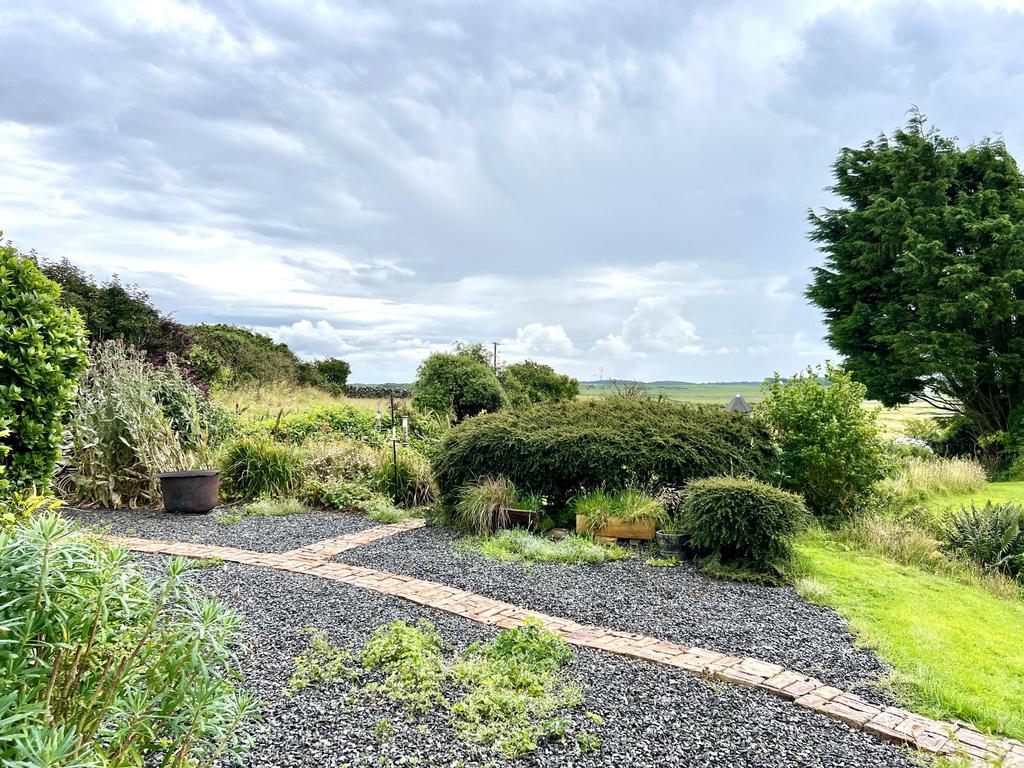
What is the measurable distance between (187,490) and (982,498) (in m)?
11.3

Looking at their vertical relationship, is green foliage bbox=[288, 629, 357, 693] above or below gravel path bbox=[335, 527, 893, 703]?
above

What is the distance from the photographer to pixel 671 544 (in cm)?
570

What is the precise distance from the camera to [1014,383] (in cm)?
1534

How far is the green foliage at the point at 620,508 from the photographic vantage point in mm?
6027

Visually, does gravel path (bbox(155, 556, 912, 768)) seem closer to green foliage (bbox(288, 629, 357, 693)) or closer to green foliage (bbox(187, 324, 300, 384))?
green foliage (bbox(288, 629, 357, 693))

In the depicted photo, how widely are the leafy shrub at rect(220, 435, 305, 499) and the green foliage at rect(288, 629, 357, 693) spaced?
560cm

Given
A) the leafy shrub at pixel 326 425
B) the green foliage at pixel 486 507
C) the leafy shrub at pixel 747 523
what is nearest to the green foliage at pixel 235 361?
the leafy shrub at pixel 326 425

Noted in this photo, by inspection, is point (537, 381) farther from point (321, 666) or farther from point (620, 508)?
point (321, 666)

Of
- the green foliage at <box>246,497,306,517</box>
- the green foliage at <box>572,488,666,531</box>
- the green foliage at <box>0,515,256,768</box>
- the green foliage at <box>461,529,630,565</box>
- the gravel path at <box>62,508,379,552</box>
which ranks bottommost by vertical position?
the gravel path at <box>62,508,379,552</box>

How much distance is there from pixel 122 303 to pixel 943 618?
17.1 metres

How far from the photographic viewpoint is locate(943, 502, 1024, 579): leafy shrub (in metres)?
6.38

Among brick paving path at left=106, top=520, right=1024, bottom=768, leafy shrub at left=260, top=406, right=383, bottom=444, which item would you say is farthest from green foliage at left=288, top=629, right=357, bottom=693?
leafy shrub at left=260, top=406, right=383, bottom=444

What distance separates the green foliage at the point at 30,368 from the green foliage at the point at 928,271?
16619mm

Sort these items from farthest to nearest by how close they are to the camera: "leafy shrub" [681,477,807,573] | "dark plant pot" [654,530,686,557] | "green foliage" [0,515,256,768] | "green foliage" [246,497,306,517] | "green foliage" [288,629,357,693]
→ "green foliage" [246,497,306,517], "dark plant pot" [654,530,686,557], "leafy shrub" [681,477,807,573], "green foliage" [288,629,357,693], "green foliage" [0,515,256,768]
